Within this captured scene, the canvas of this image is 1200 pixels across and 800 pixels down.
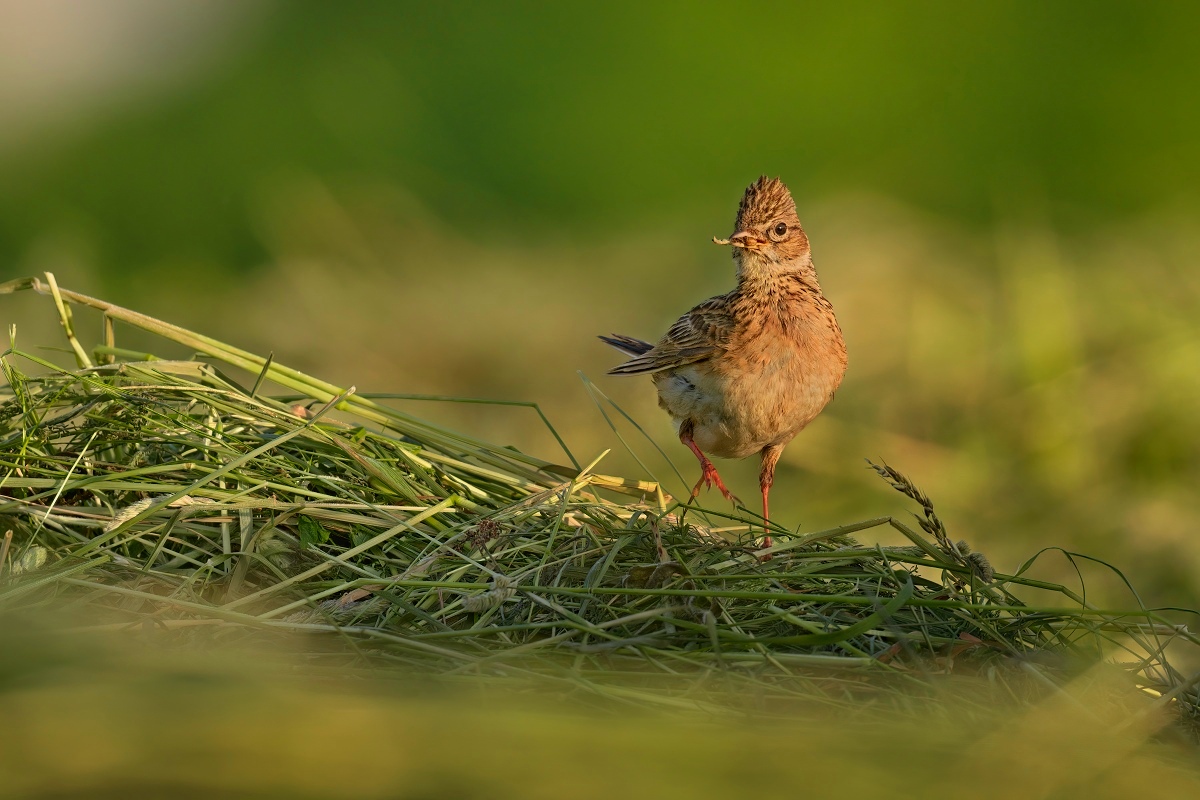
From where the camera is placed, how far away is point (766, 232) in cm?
483

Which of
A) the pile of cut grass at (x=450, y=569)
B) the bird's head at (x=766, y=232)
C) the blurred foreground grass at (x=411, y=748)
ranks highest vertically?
the bird's head at (x=766, y=232)

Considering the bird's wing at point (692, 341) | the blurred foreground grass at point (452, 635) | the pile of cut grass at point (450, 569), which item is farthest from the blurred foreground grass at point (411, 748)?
the bird's wing at point (692, 341)

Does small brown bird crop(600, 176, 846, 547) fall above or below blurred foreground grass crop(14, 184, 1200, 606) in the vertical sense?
below

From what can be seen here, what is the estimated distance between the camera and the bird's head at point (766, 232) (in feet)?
15.7

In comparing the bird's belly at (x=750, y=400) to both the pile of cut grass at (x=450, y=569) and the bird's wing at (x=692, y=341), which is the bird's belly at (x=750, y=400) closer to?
the bird's wing at (x=692, y=341)

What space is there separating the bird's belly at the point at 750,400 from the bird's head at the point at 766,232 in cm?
46

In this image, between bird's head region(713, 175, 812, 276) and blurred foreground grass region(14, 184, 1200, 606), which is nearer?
bird's head region(713, 175, 812, 276)

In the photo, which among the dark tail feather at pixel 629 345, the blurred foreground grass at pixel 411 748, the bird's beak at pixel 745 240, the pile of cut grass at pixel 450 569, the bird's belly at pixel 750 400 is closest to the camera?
the blurred foreground grass at pixel 411 748

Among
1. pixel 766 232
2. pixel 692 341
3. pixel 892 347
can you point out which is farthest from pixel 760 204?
pixel 892 347

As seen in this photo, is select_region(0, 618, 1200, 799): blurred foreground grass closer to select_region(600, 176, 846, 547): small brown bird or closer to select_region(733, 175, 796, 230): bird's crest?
select_region(600, 176, 846, 547): small brown bird

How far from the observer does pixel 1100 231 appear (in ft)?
27.9

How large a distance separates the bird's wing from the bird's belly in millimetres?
67

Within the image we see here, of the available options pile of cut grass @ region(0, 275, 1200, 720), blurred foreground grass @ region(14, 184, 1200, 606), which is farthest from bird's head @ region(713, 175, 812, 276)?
pile of cut grass @ region(0, 275, 1200, 720)

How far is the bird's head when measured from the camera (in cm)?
478
